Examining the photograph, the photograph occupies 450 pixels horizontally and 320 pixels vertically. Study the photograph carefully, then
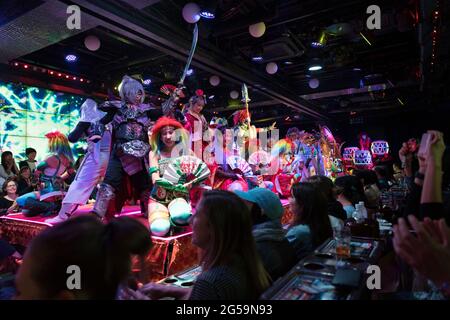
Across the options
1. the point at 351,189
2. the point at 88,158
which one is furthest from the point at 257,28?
the point at 88,158

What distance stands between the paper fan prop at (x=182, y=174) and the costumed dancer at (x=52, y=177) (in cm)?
166

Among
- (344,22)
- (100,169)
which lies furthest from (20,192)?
(344,22)

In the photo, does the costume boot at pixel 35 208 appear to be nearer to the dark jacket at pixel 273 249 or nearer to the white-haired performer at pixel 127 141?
the white-haired performer at pixel 127 141

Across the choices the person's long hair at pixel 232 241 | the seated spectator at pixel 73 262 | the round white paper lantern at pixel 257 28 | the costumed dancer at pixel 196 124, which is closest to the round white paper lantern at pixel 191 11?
the round white paper lantern at pixel 257 28

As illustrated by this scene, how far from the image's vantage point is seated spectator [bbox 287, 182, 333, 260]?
219 centimetres

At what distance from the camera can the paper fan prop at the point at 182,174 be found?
3219mm

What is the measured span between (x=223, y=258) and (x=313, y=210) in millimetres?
1164

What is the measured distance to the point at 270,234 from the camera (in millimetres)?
1745

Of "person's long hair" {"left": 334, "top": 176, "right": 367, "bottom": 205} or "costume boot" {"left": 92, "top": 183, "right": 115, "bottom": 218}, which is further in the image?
"person's long hair" {"left": 334, "top": 176, "right": 367, "bottom": 205}

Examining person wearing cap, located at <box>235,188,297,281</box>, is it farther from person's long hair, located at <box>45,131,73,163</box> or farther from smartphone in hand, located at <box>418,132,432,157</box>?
person's long hair, located at <box>45,131,73,163</box>

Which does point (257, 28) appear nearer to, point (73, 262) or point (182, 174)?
point (182, 174)

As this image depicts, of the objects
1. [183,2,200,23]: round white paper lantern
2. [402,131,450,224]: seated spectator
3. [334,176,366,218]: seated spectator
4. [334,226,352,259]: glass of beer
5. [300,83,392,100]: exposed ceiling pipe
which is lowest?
[334,226,352,259]: glass of beer

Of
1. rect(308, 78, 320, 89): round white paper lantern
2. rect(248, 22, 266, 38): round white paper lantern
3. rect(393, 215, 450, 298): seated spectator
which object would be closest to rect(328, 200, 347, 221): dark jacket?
rect(393, 215, 450, 298): seated spectator
